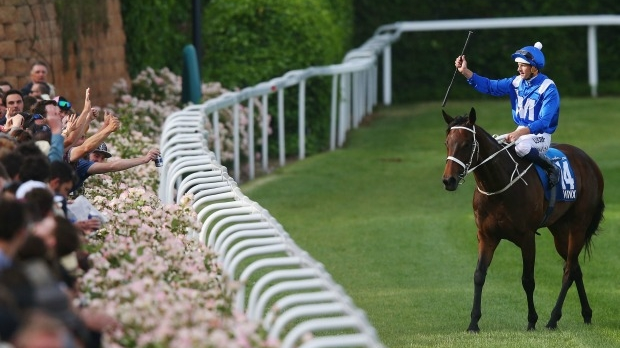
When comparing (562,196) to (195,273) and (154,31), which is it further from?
(154,31)

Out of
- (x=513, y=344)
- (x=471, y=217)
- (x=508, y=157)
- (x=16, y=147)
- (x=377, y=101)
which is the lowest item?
(x=377, y=101)

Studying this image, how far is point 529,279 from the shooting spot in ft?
31.0

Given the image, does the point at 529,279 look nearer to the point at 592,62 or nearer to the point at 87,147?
the point at 87,147

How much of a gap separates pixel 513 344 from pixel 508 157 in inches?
63.2

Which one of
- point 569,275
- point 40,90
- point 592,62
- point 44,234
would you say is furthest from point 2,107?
point 592,62

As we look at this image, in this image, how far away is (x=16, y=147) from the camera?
682 cm

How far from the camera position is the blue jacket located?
9672 mm

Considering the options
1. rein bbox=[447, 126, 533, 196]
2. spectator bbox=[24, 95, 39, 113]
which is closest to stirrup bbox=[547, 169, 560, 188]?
rein bbox=[447, 126, 533, 196]

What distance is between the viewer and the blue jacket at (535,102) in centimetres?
967

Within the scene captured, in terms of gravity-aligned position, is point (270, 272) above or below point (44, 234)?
below

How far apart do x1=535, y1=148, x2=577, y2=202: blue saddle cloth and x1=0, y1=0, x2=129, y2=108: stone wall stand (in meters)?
5.48

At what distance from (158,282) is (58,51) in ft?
30.0

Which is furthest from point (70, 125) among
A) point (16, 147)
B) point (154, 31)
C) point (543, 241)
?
point (154, 31)

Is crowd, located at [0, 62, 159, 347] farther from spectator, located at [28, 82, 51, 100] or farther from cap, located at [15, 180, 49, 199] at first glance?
spectator, located at [28, 82, 51, 100]
